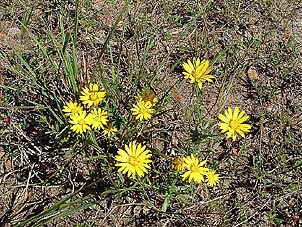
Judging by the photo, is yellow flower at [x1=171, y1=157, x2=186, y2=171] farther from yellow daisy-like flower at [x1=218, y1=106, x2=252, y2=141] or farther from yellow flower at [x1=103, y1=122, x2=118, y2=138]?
yellow flower at [x1=103, y1=122, x2=118, y2=138]

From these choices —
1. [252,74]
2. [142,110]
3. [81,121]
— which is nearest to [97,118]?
[81,121]

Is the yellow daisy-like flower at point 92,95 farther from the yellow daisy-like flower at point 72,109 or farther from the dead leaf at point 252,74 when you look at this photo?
the dead leaf at point 252,74

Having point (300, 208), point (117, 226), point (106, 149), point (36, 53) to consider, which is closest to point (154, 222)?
point (117, 226)

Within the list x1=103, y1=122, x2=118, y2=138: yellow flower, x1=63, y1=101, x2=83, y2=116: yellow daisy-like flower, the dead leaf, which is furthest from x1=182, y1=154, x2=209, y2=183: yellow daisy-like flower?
the dead leaf

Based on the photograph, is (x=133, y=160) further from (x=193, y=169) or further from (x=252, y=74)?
(x=252, y=74)

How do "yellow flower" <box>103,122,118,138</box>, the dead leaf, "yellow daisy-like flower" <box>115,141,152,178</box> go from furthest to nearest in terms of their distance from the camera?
the dead leaf < "yellow flower" <box>103,122,118,138</box> < "yellow daisy-like flower" <box>115,141,152,178</box>

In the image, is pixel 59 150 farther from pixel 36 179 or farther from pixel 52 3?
pixel 52 3
